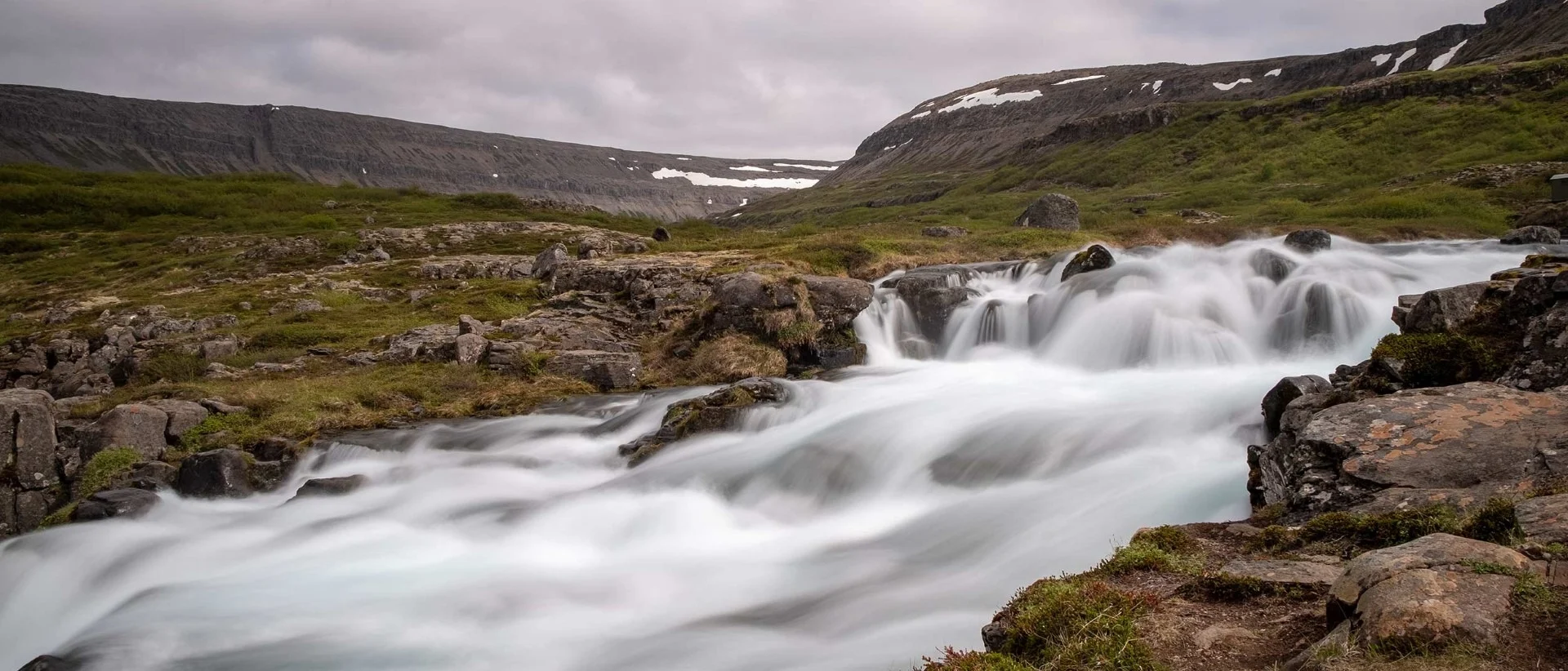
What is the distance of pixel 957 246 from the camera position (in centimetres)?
3475

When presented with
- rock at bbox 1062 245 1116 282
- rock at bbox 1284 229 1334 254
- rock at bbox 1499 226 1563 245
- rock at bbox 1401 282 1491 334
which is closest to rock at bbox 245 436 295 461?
rock at bbox 1401 282 1491 334

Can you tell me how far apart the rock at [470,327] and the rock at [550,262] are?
806cm

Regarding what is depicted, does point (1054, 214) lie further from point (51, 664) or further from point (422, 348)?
point (51, 664)

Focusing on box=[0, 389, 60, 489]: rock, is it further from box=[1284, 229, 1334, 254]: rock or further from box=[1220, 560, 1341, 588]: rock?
box=[1284, 229, 1334, 254]: rock

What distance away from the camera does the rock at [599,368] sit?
2173 centimetres

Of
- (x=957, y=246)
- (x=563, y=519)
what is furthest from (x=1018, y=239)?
(x=563, y=519)

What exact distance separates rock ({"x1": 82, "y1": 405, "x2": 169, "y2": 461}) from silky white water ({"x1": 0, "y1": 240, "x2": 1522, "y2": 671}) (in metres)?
2.29

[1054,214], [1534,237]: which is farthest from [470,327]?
[1534,237]

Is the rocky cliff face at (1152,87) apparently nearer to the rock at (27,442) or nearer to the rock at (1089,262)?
the rock at (1089,262)

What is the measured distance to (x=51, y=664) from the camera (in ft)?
30.1

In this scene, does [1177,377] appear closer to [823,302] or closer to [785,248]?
[823,302]

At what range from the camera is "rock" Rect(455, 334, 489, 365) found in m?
22.1

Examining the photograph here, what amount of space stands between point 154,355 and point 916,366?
20.5 metres

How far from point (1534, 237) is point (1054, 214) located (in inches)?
693
